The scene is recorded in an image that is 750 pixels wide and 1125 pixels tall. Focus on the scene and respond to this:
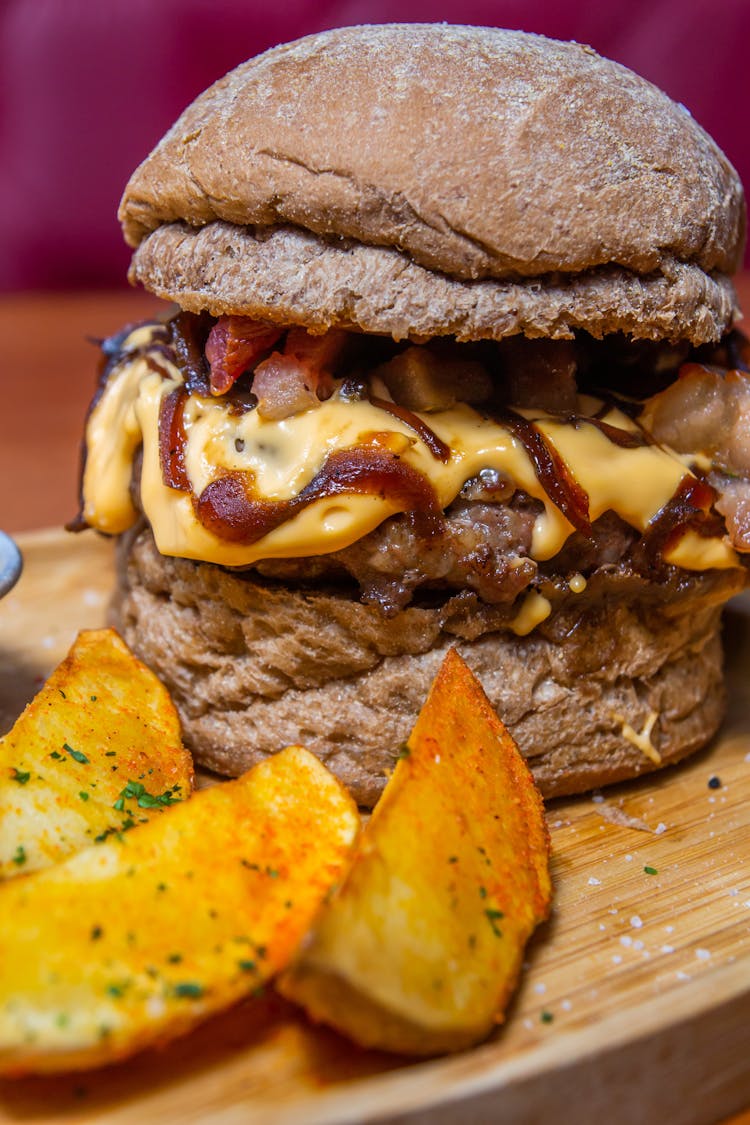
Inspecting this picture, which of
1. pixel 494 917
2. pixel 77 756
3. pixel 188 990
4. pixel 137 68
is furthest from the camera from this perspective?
pixel 137 68

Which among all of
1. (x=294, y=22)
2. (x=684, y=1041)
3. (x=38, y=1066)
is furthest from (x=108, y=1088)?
(x=294, y=22)

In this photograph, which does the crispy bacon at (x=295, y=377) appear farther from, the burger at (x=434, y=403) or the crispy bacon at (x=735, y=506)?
the crispy bacon at (x=735, y=506)

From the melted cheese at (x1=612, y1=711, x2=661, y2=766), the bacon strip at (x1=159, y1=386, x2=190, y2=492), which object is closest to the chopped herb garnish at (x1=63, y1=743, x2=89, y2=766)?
the bacon strip at (x1=159, y1=386, x2=190, y2=492)

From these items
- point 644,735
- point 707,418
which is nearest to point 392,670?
point 644,735

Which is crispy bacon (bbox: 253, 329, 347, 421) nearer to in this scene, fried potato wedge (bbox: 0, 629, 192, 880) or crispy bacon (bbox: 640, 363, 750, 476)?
fried potato wedge (bbox: 0, 629, 192, 880)

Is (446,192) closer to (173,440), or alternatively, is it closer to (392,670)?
(173,440)

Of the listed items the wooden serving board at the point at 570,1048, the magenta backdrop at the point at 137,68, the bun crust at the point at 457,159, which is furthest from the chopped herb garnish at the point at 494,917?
the magenta backdrop at the point at 137,68
